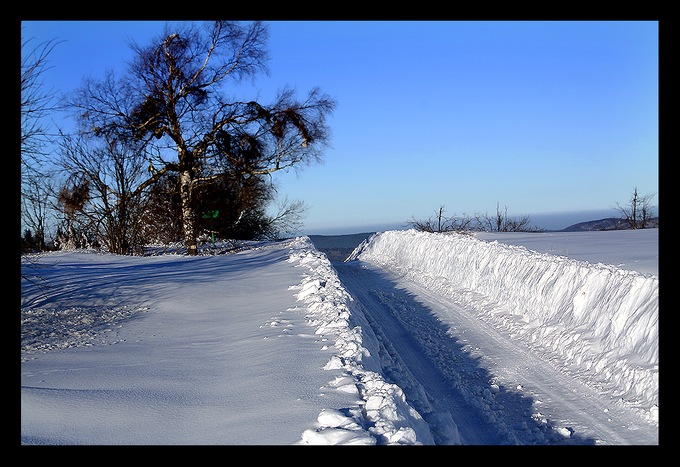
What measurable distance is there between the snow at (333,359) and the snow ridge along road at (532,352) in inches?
1.1

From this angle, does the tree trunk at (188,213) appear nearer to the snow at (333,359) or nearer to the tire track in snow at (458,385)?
the snow at (333,359)

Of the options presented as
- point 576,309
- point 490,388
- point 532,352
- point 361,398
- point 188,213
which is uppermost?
point 188,213

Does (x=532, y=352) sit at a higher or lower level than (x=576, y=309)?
lower

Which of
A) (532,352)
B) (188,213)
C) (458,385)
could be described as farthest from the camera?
(188,213)

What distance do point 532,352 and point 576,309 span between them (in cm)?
113

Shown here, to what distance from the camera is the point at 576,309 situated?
29.2ft

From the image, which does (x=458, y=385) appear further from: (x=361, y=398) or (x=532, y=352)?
(x=361, y=398)

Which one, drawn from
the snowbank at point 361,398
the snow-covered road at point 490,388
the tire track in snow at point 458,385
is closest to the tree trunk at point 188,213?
the tire track in snow at point 458,385

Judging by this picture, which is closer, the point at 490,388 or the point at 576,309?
the point at 490,388

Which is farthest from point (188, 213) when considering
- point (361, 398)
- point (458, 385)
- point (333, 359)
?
point (361, 398)

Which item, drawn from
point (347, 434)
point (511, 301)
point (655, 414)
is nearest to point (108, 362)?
point (347, 434)

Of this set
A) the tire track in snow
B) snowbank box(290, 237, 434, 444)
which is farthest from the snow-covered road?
snowbank box(290, 237, 434, 444)

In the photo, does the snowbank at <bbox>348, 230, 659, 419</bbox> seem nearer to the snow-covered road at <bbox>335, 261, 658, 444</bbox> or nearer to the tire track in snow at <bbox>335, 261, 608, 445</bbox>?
the snow-covered road at <bbox>335, 261, 658, 444</bbox>

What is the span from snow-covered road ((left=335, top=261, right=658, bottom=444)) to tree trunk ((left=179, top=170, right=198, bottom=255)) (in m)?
13.2
